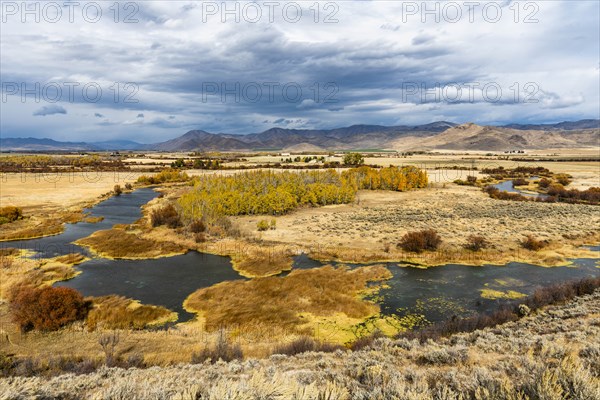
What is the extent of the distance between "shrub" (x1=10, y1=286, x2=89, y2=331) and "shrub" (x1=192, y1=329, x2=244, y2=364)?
9210mm

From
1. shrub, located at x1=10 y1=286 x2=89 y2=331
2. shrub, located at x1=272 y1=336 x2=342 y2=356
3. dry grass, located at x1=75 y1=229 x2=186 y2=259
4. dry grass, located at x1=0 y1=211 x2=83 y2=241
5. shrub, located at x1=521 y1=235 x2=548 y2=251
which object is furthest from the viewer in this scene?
dry grass, located at x1=0 y1=211 x2=83 y2=241

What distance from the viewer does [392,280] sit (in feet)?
85.8

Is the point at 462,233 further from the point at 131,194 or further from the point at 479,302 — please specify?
the point at 131,194

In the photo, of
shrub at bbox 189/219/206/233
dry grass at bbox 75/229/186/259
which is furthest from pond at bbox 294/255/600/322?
shrub at bbox 189/219/206/233

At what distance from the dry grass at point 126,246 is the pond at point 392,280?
1202 mm

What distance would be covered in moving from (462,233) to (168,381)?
36.0 metres

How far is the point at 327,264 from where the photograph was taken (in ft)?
97.9

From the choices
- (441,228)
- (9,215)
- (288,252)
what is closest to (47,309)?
(288,252)

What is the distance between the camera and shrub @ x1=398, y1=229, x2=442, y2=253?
32.2 metres

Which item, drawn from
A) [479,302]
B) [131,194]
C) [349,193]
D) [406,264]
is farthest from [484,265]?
[131,194]

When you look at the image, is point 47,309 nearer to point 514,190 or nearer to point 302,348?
point 302,348

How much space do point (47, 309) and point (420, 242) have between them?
1131 inches

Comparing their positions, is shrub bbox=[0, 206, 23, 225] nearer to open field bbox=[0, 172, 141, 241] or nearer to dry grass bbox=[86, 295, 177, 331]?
open field bbox=[0, 172, 141, 241]

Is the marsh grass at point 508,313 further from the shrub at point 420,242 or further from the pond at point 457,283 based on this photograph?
the shrub at point 420,242
